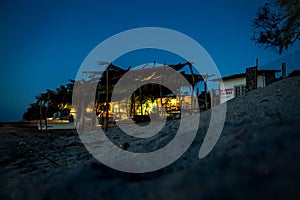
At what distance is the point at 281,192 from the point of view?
648mm

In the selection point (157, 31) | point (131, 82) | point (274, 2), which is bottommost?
point (131, 82)

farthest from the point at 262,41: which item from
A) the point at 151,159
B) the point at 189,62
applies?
the point at 151,159

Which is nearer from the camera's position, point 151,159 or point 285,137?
point 285,137

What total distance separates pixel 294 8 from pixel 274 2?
162 cm

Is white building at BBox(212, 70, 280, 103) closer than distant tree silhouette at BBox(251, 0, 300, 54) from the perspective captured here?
No

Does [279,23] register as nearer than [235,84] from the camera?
Yes

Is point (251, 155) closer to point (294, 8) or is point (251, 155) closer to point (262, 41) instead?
point (294, 8)

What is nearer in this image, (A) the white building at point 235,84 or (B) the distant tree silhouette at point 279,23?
(B) the distant tree silhouette at point 279,23

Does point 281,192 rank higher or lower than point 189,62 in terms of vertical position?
lower

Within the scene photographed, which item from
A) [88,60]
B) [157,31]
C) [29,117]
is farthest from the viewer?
[29,117]

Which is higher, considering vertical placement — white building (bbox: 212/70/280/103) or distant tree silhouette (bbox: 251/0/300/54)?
distant tree silhouette (bbox: 251/0/300/54)

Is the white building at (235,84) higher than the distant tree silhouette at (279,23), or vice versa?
the distant tree silhouette at (279,23)

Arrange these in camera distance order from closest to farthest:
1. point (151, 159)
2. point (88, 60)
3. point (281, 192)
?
point (281, 192)
point (151, 159)
point (88, 60)

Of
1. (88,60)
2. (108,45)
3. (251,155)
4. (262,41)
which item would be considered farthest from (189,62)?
(251,155)
